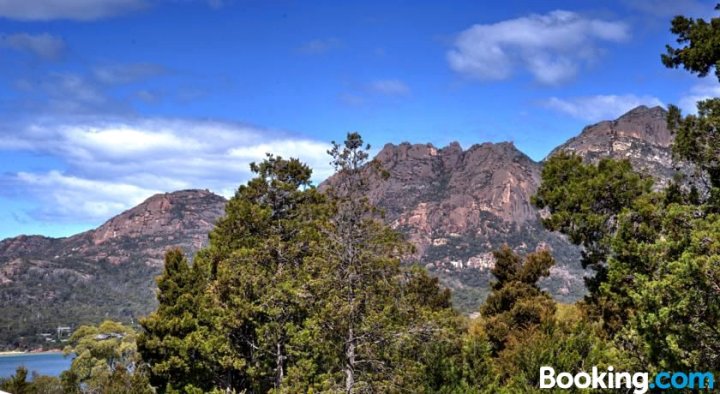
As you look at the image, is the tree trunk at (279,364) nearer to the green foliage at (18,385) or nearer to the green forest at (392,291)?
the green forest at (392,291)

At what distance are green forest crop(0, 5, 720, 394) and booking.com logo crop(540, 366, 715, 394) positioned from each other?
1.08ft

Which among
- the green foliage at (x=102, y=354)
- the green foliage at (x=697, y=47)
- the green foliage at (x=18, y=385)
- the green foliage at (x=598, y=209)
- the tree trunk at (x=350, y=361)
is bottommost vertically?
the green foliage at (x=102, y=354)

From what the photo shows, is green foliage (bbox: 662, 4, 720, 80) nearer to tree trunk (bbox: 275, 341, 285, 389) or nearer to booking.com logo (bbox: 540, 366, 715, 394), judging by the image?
booking.com logo (bbox: 540, 366, 715, 394)

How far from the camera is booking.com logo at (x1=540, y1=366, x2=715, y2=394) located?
1529 centimetres

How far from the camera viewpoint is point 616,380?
682 inches

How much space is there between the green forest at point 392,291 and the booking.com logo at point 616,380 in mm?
329

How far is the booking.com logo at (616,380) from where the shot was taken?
1529cm

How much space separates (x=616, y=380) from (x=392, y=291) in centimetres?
671

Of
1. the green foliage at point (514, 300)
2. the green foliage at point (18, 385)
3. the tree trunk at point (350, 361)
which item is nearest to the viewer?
the tree trunk at point (350, 361)

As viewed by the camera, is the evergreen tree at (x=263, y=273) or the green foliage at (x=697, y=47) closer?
the green foliage at (x=697, y=47)

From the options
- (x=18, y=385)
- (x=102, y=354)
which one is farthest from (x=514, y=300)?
(x=102, y=354)

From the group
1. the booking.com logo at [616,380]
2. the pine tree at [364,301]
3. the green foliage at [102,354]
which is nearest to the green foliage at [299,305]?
the pine tree at [364,301]

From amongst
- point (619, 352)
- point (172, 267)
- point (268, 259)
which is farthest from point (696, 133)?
point (172, 267)

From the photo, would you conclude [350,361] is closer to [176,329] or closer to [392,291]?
[392,291]
